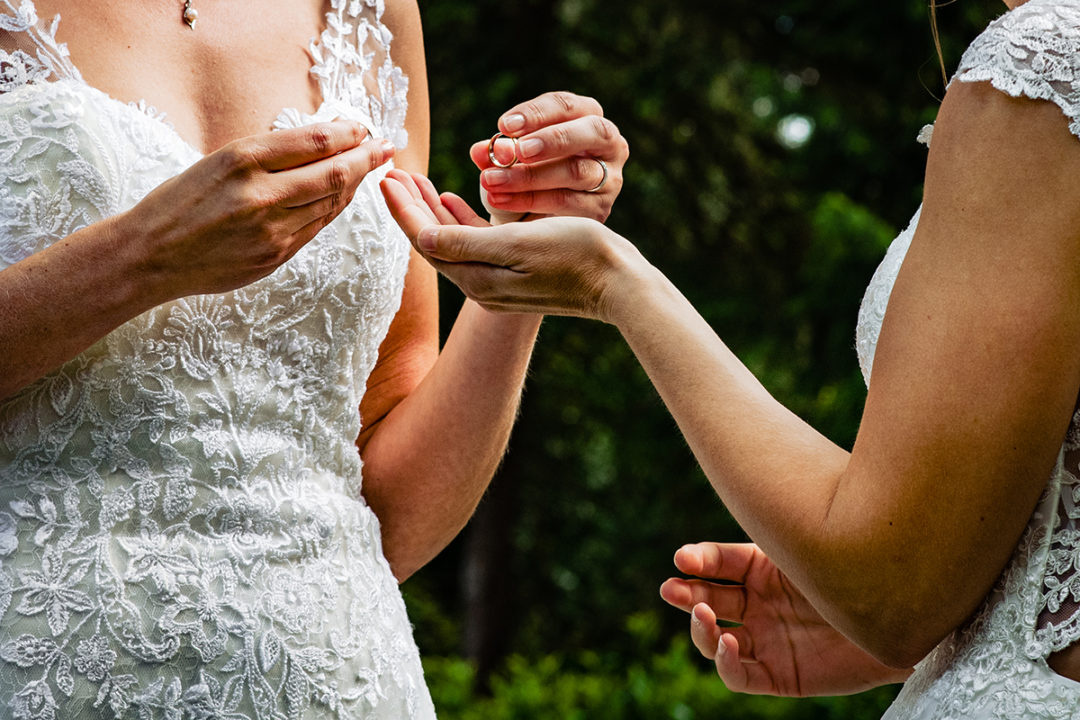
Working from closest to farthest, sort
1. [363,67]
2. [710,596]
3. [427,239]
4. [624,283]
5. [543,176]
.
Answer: [624,283] < [427,239] < [543,176] < [710,596] < [363,67]

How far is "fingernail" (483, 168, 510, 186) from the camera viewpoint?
2385 mm

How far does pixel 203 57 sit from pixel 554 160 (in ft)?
2.55

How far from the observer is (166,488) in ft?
7.02

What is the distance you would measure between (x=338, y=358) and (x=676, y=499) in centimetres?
964

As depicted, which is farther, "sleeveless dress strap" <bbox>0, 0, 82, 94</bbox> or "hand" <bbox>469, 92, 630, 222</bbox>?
"hand" <bbox>469, 92, 630, 222</bbox>

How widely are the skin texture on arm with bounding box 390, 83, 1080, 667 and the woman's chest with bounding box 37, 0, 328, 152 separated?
117 cm

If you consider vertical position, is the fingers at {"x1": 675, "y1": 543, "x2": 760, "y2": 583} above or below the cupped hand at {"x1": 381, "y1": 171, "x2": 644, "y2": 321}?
below

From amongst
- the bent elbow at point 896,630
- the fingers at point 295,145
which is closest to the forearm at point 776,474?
the bent elbow at point 896,630

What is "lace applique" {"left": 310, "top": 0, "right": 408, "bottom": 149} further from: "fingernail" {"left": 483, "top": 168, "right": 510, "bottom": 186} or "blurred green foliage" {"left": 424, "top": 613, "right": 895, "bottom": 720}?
"blurred green foliage" {"left": 424, "top": 613, "right": 895, "bottom": 720}

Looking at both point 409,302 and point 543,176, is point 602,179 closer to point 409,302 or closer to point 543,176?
point 543,176

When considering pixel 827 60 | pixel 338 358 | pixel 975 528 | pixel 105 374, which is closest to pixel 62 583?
pixel 105 374

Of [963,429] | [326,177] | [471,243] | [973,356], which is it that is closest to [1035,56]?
[973,356]

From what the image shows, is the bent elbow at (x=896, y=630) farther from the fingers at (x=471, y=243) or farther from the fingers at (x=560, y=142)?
the fingers at (x=560, y=142)

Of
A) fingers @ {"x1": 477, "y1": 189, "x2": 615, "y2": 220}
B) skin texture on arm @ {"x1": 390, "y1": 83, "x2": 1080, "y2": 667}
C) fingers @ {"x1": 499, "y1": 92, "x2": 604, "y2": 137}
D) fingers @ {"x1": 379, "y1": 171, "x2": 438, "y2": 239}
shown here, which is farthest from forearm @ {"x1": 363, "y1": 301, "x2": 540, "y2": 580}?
skin texture on arm @ {"x1": 390, "y1": 83, "x2": 1080, "y2": 667}
